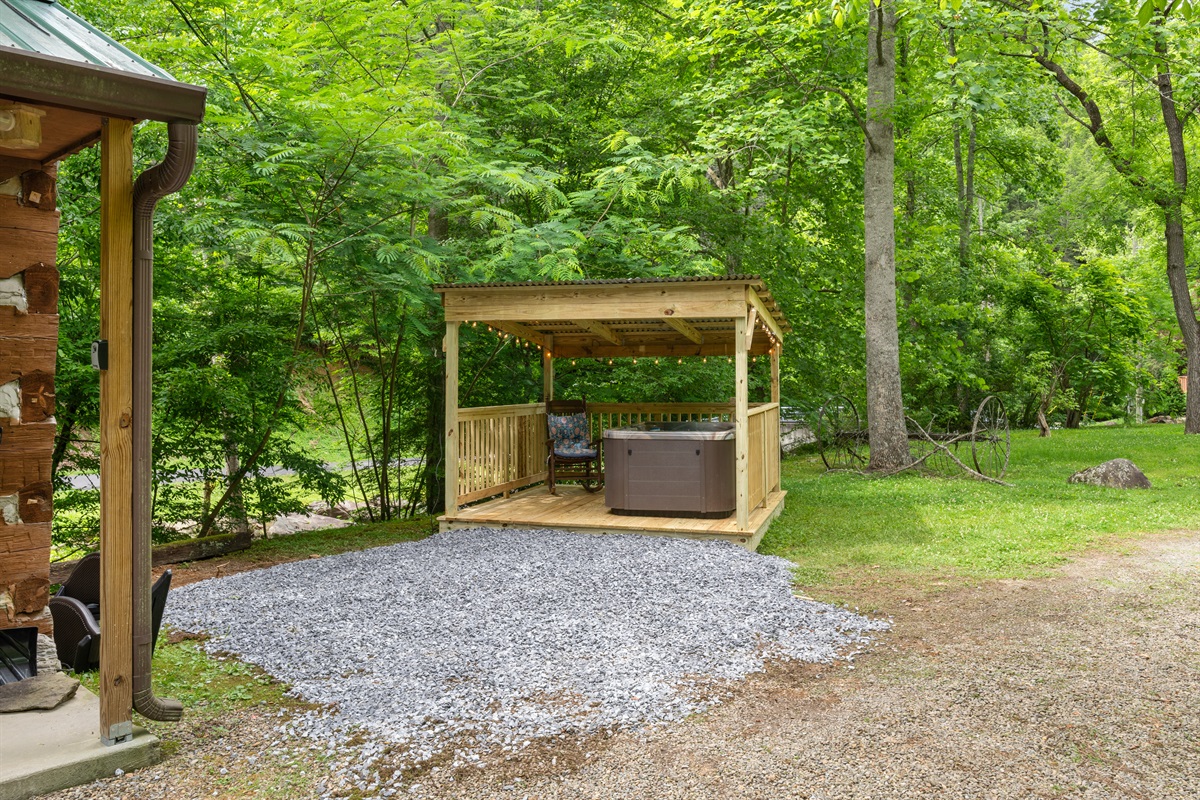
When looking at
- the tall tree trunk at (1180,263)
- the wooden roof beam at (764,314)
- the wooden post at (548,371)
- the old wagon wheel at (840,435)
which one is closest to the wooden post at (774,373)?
the wooden roof beam at (764,314)

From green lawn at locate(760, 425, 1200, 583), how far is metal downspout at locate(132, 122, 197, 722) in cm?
467

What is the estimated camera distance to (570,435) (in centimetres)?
1003

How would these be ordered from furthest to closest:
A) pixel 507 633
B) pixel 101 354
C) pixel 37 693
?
pixel 507 633 < pixel 37 693 < pixel 101 354

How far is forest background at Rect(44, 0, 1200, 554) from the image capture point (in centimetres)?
745

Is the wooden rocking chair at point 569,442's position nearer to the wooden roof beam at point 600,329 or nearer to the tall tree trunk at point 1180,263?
the wooden roof beam at point 600,329

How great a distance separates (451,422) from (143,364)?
5.14 metres

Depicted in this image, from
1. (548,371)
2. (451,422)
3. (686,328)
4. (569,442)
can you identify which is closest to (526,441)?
(569,442)

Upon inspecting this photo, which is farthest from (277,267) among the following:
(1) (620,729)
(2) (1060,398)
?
(2) (1060,398)

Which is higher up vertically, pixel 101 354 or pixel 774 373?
pixel 774 373

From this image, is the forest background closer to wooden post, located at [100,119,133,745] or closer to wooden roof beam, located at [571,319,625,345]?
wooden roof beam, located at [571,319,625,345]

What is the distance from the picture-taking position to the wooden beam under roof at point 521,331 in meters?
9.39

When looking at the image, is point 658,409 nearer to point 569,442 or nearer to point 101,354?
point 569,442

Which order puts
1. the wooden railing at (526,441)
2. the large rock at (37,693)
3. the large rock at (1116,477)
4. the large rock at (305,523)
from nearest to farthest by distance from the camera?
the large rock at (37,693) < the wooden railing at (526,441) < the large rock at (1116,477) < the large rock at (305,523)

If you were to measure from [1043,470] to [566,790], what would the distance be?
1174cm
